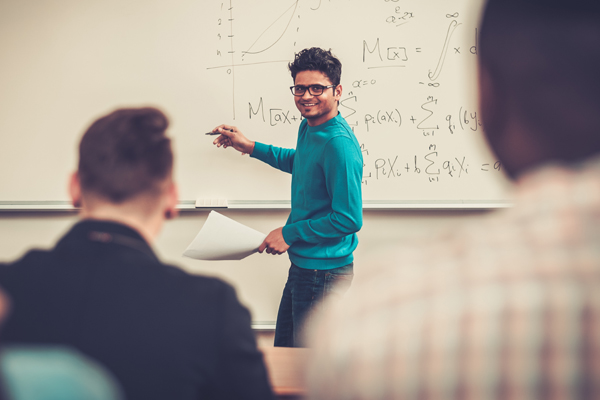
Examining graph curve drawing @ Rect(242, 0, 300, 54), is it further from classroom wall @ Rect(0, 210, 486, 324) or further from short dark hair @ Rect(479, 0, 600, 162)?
short dark hair @ Rect(479, 0, 600, 162)

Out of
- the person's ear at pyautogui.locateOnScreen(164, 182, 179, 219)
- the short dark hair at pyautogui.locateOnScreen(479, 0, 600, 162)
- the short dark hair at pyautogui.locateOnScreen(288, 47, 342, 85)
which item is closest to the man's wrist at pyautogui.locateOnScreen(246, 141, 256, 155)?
the short dark hair at pyautogui.locateOnScreen(288, 47, 342, 85)

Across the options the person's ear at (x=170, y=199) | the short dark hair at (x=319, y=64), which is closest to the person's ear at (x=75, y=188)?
the person's ear at (x=170, y=199)

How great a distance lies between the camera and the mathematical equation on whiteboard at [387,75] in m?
2.09

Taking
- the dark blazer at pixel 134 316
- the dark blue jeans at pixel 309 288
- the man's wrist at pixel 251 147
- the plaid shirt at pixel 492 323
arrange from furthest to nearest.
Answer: the man's wrist at pixel 251 147
the dark blue jeans at pixel 309 288
the dark blazer at pixel 134 316
the plaid shirt at pixel 492 323

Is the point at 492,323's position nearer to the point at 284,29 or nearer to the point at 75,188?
the point at 75,188

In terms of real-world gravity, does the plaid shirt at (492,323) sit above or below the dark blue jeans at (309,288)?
above

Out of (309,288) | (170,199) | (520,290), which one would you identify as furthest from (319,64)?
(520,290)

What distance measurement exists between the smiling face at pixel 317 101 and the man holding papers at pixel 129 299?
3.31ft

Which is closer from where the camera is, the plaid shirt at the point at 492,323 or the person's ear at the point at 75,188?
the plaid shirt at the point at 492,323

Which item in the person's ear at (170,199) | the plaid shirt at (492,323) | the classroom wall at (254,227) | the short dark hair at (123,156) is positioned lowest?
the classroom wall at (254,227)

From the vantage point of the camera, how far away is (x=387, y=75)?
7.02 ft

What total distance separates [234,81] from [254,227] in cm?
74

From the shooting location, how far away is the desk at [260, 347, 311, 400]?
3.33 feet

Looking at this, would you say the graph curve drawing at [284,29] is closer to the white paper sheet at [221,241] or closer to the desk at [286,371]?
the white paper sheet at [221,241]
